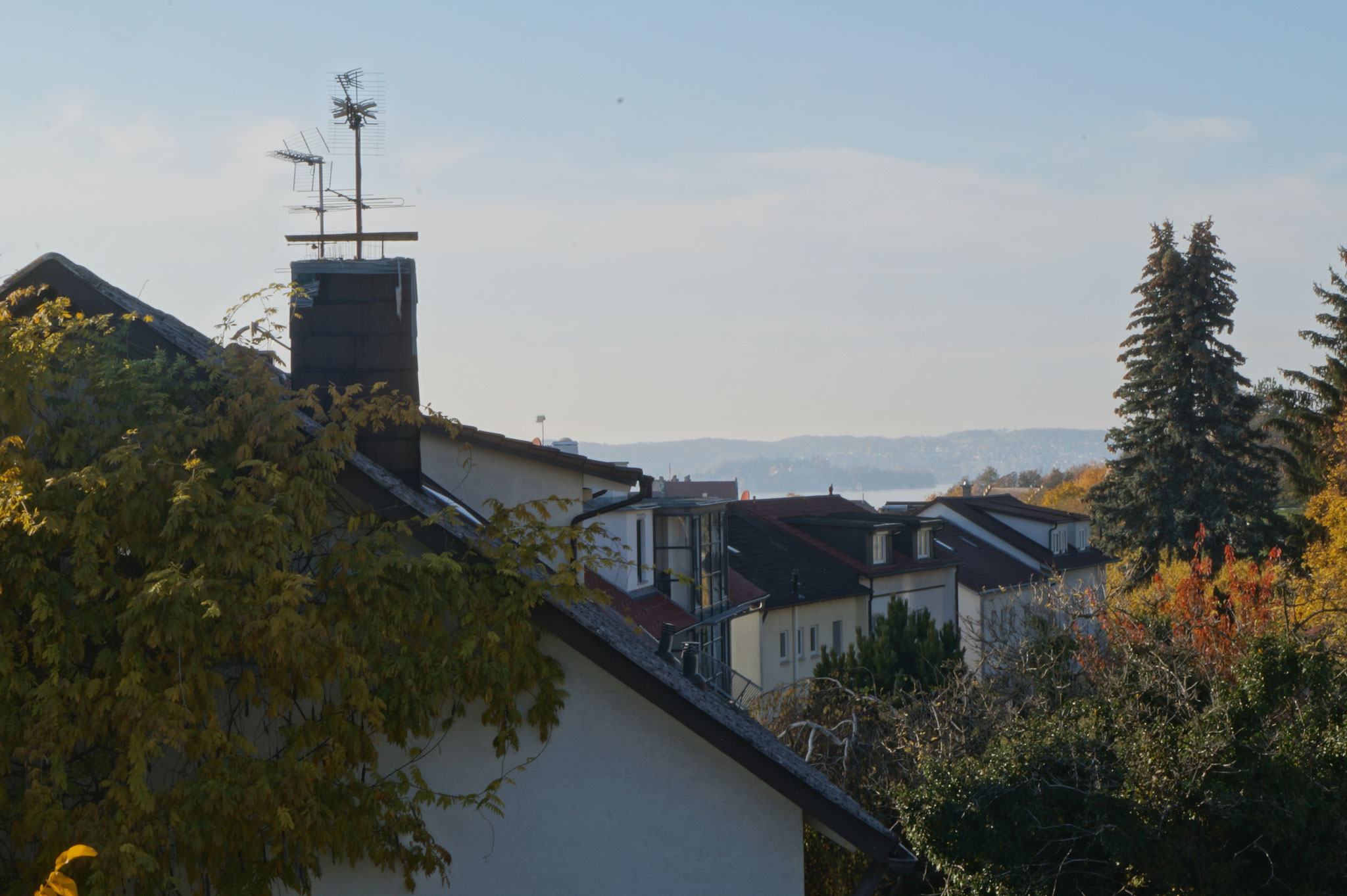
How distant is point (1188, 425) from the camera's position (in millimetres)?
40719

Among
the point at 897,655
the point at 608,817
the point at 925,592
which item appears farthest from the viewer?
the point at 925,592

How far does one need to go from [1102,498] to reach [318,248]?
37511mm

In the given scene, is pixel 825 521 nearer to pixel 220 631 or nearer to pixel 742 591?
pixel 742 591

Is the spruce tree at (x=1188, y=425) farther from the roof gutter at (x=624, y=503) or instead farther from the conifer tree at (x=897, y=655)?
the roof gutter at (x=624, y=503)

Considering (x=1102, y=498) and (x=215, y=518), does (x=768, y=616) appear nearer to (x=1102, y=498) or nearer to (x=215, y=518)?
(x=1102, y=498)

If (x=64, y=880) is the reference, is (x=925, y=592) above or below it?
below

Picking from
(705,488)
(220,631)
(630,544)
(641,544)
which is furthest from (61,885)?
(705,488)

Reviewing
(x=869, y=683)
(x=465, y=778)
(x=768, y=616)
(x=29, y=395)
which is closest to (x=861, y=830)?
(x=465, y=778)

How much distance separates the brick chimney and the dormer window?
3265 centimetres

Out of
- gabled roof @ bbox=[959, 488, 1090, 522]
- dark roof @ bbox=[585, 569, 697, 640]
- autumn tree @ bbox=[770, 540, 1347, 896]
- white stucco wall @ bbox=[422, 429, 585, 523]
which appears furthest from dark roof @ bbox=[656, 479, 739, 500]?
autumn tree @ bbox=[770, 540, 1347, 896]

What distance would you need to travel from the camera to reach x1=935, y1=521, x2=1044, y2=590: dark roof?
4753 cm

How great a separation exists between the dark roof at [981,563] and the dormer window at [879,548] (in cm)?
505

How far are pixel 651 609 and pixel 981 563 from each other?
3099cm

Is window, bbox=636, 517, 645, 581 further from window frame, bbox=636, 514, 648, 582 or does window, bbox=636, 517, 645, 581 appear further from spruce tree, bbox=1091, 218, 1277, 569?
spruce tree, bbox=1091, 218, 1277, 569
